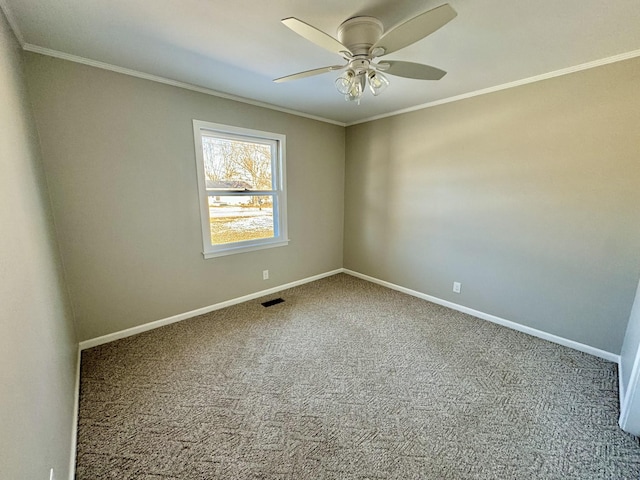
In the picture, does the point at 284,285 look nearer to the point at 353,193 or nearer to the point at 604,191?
the point at 353,193

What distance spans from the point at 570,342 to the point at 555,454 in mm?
1406

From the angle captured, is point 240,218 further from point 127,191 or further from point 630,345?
point 630,345

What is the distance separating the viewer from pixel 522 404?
1.79 m

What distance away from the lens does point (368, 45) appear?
1.60 m

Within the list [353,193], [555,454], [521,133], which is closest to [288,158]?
[353,193]

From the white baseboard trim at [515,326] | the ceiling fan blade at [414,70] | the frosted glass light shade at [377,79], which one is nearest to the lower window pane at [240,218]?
the white baseboard trim at [515,326]

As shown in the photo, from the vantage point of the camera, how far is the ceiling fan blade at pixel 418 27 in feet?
3.64

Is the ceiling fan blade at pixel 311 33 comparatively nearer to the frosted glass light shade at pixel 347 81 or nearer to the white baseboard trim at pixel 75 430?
the frosted glass light shade at pixel 347 81

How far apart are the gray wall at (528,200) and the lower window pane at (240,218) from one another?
1670mm

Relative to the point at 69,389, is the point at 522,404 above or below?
below

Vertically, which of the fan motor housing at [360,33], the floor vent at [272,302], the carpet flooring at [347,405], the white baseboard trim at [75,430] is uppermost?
the fan motor housing at [360,33]

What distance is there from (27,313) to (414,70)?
7.76 ft

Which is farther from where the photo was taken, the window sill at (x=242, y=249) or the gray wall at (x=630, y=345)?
the window sill at (x=242, y=249)

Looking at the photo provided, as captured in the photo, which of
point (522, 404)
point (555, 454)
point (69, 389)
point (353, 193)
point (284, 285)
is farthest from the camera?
point (353, 193)
